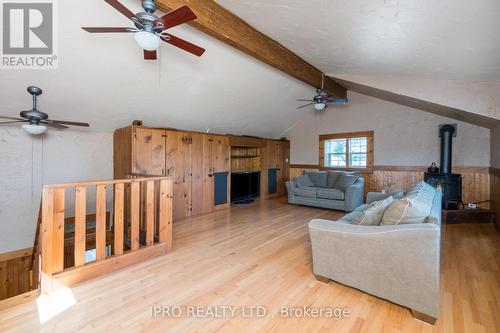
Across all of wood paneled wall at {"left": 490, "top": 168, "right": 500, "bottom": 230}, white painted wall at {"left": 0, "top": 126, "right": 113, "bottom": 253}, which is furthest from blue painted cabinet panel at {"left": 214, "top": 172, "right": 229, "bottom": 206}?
wood paneled wall at {"left": 490, "top": 168, "right": 500, "bottom": 230}

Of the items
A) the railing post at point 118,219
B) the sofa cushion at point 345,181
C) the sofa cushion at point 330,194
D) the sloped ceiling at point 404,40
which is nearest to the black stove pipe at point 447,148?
the sloped ceiling at point 404,40

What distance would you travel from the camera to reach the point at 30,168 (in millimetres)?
4082

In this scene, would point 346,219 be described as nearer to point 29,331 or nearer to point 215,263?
point 215,263

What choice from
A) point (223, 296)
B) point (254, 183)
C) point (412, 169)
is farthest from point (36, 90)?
point (412, 169)

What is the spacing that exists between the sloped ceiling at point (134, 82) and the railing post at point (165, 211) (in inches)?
67.9

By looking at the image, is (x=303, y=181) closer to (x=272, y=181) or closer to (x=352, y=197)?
(x=272, y=181)

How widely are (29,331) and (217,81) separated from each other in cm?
384

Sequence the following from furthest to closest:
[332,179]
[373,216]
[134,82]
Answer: [332,179] → [134,82] → [373,216]

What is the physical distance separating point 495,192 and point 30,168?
8.62 m

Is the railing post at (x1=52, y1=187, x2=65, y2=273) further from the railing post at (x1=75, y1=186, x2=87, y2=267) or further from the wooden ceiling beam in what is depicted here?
the wooden ceiling beam

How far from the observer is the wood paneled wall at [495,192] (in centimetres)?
400

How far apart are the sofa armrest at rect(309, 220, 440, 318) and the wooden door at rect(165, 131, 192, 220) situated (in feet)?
10.9

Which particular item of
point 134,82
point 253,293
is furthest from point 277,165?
point 253,293

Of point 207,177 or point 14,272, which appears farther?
point 207,177
